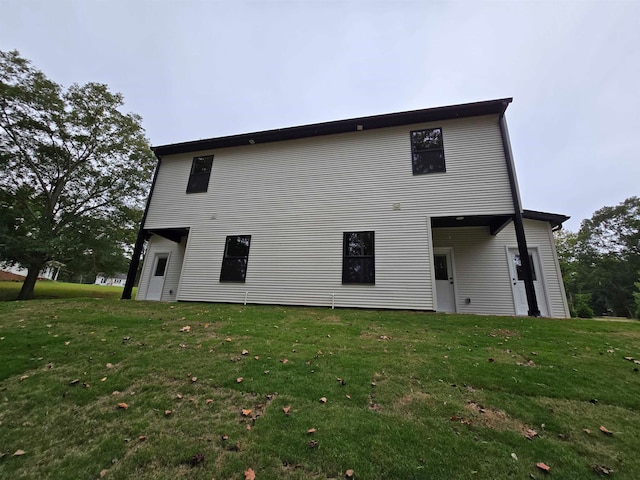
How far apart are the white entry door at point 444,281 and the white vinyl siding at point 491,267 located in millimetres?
182

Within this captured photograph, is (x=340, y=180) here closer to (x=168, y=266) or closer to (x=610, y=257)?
(x=168, y=266)

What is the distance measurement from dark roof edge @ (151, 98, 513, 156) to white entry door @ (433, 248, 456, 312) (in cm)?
455

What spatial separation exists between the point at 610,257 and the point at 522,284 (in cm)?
3728

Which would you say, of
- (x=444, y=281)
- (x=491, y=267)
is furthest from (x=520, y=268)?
(x=444, y=281)

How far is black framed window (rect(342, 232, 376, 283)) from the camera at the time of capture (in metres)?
8.12

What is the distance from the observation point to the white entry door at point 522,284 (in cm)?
831

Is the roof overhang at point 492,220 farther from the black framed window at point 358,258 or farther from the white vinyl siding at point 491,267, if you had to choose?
the black framed window at point 358,258

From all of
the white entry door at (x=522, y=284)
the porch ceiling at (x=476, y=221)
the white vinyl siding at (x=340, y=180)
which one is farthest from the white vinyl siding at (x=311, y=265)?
the white entry door at (x=522, y=284)

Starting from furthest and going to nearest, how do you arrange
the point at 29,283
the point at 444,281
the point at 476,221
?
the point at 29,283
the point at 444,281
the point at 476,221

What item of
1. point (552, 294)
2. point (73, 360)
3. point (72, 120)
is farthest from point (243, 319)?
point (72, 120)

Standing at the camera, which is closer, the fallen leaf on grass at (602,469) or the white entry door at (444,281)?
the fallen leaf on grass at (602,469)

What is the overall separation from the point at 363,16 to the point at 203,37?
8.28 meters

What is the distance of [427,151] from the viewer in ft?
28.1

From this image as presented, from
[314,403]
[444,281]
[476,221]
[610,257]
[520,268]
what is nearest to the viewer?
[314,403]
